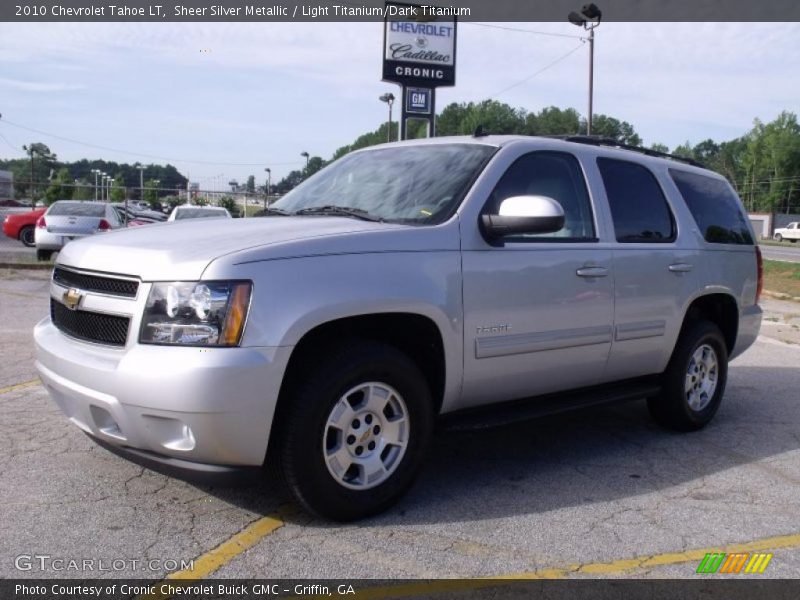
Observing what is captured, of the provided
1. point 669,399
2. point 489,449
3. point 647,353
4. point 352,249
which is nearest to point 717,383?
point 669,399

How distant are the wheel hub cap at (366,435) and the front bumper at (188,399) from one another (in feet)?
1.22


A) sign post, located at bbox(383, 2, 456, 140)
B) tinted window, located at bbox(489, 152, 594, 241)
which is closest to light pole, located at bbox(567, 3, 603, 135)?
sign post, located at bbox(383, 2, 456, 140)

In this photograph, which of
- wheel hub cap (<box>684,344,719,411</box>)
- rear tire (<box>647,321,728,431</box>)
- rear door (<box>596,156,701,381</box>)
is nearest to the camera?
rear door (<box>596,156,701,381</box>)

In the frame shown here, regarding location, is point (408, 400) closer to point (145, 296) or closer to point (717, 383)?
point (145, 296)

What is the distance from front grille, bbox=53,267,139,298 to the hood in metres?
0.04

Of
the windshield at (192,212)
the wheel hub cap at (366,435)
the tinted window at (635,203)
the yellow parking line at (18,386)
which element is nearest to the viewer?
the wheel hub cap at (366,435)

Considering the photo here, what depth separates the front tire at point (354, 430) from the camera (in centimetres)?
342

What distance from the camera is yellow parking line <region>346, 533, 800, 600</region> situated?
308 centimetres

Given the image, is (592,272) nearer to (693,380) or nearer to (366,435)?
(693,380)

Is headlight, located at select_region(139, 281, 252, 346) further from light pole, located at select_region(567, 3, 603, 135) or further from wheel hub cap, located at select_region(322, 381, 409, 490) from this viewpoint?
light pole, located at select_region(567, 3, 603, 135)

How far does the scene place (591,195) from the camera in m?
4.82

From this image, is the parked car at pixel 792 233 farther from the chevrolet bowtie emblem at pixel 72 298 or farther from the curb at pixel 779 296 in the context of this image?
the chevrolet bowtie emblem at pixel 72 298

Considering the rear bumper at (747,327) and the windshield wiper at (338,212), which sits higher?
the windshield wiper at (338,212)

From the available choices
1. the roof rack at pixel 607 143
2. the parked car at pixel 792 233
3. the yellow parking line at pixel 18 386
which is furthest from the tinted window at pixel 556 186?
the parked car at pixel 792 233
